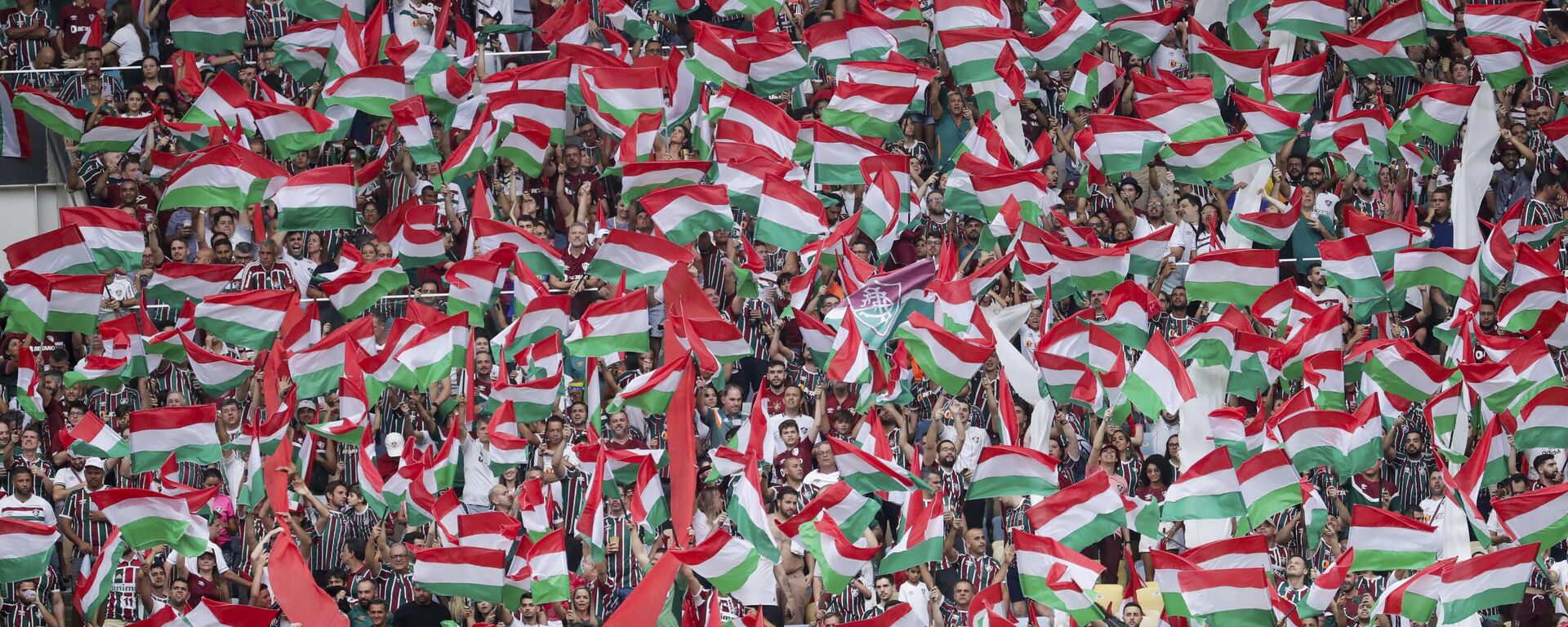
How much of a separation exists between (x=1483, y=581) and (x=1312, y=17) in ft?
16.8

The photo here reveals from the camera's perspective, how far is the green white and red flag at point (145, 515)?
16.0 meters

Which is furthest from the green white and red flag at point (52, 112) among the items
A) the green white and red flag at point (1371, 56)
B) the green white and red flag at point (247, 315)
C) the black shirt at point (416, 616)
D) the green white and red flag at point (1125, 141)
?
the green white and red flag at point (1371, 56)

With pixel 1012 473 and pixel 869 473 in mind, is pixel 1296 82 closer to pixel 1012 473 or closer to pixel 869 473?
pixel 1012 473

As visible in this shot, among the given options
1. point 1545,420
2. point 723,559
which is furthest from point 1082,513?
point 1545,420

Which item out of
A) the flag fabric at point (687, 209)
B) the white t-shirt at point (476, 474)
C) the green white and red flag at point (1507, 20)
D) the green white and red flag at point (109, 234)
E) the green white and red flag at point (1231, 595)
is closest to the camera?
the green white and red flag at point (1231, 595)

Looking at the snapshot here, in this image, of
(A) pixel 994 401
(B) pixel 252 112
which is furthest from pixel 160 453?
(A) pixel 994 401

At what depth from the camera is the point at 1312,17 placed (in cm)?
1947

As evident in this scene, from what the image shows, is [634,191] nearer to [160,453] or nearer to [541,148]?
[541,148]

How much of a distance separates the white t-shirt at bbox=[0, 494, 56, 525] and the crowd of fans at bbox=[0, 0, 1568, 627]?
0.02 metres

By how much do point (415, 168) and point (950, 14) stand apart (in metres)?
3.84

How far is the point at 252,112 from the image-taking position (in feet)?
61.1

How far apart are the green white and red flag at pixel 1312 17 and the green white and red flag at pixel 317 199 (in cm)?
658

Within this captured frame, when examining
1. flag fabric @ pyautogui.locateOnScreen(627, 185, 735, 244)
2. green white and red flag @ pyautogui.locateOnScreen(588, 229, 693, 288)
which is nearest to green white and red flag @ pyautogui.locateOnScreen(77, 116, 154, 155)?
green white and red flag @ pyautogui.locateOnScreen(588, 229, 693, 288)

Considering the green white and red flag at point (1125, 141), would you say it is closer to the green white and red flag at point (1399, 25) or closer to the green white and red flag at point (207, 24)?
the green white and red flag at point (1399, 25)
